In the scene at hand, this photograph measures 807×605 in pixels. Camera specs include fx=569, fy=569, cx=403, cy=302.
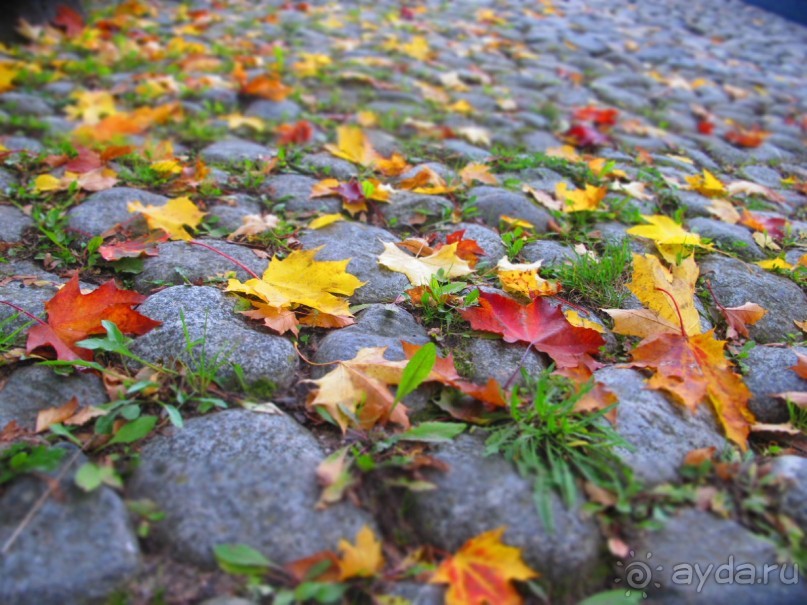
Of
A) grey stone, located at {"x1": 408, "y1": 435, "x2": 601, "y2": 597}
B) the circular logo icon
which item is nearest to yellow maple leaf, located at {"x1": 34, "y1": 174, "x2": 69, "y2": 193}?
grey stone, located at {"x1": 408, "y1": 435, "x2": 601, "y2": 597}

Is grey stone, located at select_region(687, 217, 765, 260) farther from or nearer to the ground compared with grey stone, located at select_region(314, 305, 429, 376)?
farther from the ground

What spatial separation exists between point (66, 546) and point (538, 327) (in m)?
1.06

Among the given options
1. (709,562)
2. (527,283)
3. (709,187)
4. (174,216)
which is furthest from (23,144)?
(709,187)

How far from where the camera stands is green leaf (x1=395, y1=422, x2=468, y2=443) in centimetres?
114

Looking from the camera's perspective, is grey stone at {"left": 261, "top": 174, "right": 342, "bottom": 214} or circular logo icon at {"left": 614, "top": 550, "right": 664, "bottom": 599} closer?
circular logo icon at {"left": 614, "top": 550, "right": 664, "bottom": 599}

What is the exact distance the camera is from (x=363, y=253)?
68.8 inches

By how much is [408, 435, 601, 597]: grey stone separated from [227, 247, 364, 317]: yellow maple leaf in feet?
1.85

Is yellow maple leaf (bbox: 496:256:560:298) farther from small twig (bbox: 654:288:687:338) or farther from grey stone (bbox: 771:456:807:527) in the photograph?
grey stone (bbox: 771:456:807:527)

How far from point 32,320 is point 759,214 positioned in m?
2.49

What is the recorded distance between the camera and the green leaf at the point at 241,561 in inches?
36.7

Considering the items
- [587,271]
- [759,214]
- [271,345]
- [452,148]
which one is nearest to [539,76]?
[452,148]

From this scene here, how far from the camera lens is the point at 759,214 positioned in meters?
2.26

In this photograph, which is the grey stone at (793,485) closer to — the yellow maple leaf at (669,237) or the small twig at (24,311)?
the yellow maple leaf at (669,237)

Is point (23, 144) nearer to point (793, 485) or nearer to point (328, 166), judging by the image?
point (328, 166)
